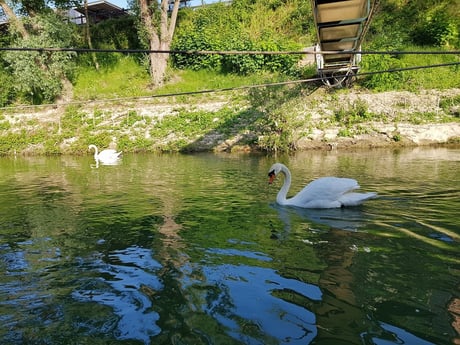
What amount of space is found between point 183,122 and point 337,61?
11.2 m

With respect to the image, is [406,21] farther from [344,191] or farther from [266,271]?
[266,271]

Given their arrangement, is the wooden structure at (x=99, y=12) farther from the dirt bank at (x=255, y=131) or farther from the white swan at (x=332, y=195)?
the white swan at (x=332, y=195)

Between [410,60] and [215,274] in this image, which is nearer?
[215,274]

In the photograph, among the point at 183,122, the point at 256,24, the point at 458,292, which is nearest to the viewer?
the point at 458,292

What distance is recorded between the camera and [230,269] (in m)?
5.22

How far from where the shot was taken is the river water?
3.70 metres

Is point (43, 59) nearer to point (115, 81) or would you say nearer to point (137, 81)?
point (115, 81)

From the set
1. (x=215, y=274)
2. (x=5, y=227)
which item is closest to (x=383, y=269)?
(x=215, y=274)

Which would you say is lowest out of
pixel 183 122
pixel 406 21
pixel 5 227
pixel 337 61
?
pixel 5 227

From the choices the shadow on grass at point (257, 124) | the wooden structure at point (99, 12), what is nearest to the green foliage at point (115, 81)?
the shadow on grass at point (257, 124)

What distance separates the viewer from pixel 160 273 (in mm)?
5137

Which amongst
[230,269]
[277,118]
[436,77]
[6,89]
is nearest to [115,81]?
[6,89]

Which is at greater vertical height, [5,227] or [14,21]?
[14,21]

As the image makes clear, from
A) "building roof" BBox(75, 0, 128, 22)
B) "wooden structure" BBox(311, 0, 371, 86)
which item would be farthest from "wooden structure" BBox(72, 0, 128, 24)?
"wooden structure" BBox(311, 0, 371, 86)
